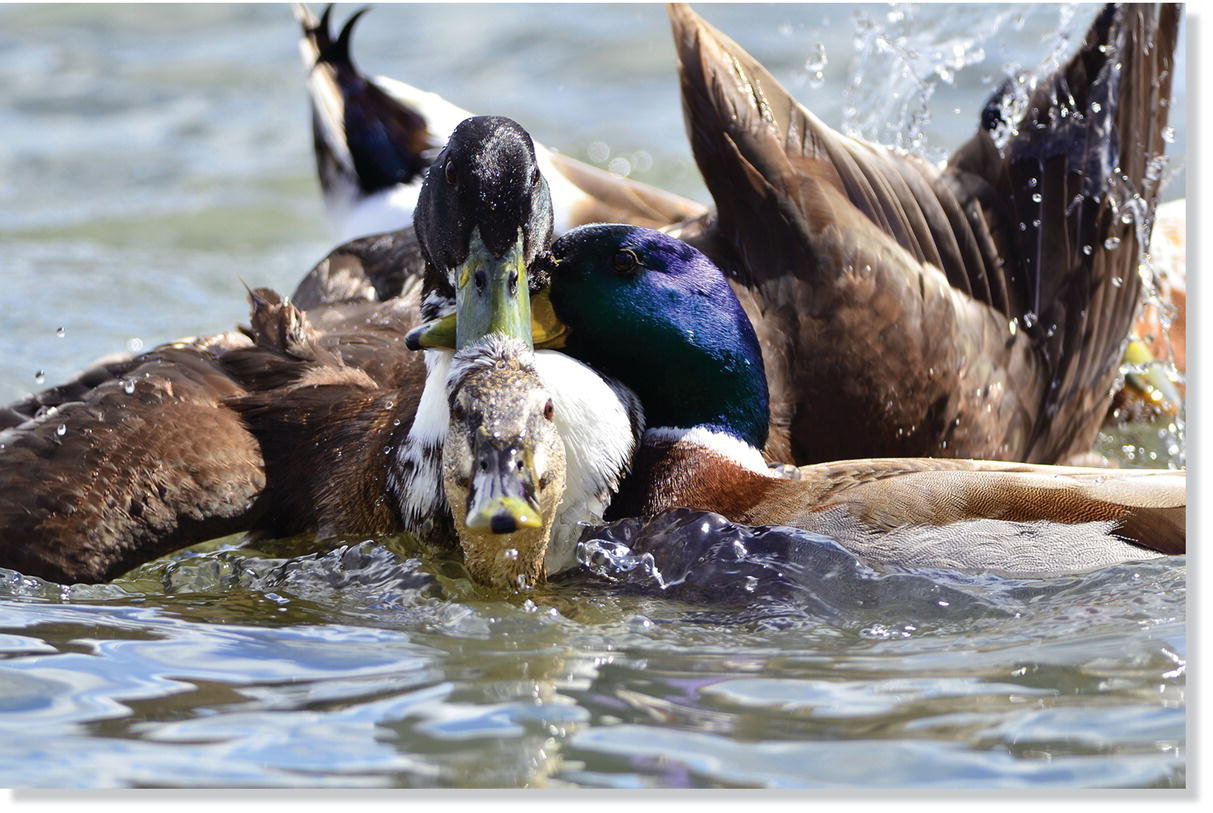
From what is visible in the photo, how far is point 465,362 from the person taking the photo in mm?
3395

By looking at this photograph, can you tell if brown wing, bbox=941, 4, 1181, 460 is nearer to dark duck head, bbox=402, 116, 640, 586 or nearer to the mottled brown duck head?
dark duck head, bbox=402, 116, 640, 586

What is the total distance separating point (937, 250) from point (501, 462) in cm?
197

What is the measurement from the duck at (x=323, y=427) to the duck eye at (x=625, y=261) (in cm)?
16

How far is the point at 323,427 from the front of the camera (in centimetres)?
408

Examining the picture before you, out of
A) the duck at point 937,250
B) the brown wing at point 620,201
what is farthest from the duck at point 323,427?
the brown wing at point 620,201

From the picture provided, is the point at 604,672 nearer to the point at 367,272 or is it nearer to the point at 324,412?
the point at 324,412

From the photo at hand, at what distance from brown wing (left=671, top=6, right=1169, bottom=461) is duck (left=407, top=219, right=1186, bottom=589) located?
51 cm

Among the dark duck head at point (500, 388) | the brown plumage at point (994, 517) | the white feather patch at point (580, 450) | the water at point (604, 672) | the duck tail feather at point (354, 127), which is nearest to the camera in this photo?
the water at point (604, 672)

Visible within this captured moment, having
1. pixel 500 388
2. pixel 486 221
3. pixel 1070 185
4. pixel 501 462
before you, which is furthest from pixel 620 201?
pixel 501 462

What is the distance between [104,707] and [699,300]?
61.2 inches

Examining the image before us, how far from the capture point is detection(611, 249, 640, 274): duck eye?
12.5ft

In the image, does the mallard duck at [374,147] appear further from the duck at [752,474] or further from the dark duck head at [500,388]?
the dark duck head at [500,388]

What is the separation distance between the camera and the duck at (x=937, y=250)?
4.41 metres

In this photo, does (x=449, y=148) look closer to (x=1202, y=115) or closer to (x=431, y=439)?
(x=431, y=439)
